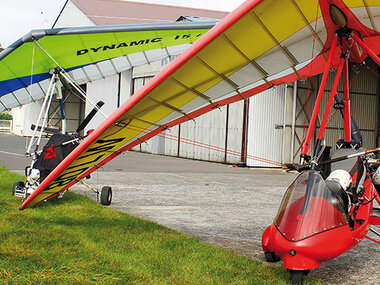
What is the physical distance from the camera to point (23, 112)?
50656 mm

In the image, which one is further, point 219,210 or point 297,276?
point 219,210

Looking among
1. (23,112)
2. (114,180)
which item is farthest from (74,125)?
(114,180)

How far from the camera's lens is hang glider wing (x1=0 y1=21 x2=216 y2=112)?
27.2 feet

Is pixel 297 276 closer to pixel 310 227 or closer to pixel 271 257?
pixel 310 227

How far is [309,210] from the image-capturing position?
420 centimetres

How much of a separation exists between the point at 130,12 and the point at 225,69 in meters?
41.4

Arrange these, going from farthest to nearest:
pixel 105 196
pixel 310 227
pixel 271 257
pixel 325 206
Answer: pixel 105 196 < pixel 271 257 < pixel 325 206 < pixel 310 227

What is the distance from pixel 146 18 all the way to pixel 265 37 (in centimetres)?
3995

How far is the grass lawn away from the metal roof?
3645 cm

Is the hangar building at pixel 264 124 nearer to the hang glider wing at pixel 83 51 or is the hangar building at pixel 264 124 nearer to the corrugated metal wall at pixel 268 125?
the corrugated metal wall at pixel 268 125

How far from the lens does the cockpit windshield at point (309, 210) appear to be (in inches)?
163

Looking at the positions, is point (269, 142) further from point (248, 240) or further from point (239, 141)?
point (248, 240)

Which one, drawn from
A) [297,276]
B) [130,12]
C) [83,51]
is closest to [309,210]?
[297,276]

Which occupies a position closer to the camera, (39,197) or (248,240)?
(39,197)
